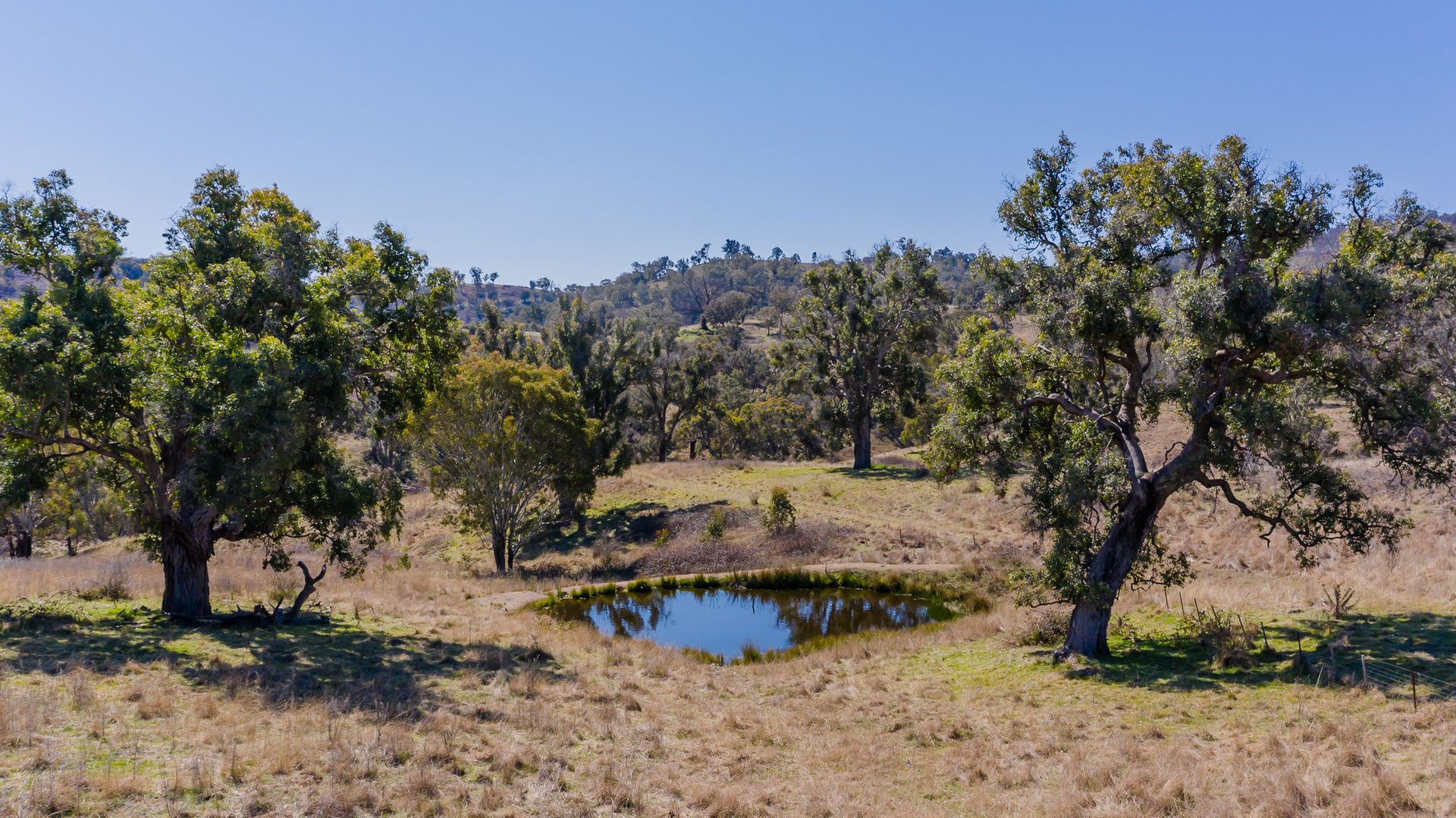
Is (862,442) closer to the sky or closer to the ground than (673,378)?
closer to the ground

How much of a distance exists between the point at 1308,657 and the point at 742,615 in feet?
58.4

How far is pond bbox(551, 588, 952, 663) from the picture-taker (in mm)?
25109

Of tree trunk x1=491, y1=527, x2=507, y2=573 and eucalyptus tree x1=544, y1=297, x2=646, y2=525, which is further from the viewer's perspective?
eucalyptus tree x1=544, y1=297, x2=646, y2=525

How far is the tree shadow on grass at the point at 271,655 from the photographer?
13.4 metres

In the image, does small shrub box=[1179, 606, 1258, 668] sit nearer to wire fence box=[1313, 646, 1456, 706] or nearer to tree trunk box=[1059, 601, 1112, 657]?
wire fence box=[1313, 646, 1456, 706]

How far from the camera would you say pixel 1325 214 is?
47.8 feet

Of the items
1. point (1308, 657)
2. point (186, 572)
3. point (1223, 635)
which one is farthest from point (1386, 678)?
point (186, 572)

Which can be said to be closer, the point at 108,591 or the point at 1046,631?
the point at 1046,631

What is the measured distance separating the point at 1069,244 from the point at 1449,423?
7555mm

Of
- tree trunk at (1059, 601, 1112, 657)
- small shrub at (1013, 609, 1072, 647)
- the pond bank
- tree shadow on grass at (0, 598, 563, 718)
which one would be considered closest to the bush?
the pond bank

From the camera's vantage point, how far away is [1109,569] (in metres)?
16.0

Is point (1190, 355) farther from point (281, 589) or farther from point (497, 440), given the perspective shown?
point (497, 440)

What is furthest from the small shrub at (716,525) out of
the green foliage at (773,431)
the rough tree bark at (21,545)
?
the green foliage at (773,431)

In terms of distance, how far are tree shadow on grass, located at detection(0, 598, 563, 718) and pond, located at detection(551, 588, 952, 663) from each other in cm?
730
